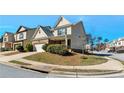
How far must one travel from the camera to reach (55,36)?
25.2 ft

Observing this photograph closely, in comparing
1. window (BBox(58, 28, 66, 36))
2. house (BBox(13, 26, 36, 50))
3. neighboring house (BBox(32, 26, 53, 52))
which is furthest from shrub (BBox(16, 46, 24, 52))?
window (BBox(58, 28, 66, 36))

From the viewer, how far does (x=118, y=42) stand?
7504 mm

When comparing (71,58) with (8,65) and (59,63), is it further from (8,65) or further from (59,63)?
(8,65)

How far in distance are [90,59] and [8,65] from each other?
2247 mm

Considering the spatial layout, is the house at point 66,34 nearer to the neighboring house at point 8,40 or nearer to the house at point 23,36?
the house at point 23,36

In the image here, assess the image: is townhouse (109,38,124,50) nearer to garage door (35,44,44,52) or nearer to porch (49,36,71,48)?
porch (49,36,71,48)

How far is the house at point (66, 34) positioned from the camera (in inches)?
295

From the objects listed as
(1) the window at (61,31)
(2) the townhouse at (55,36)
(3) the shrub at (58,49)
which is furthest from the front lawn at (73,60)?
(1) the window at (61,31)

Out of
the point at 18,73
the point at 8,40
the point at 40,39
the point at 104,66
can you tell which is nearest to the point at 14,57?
the point at 8,40
